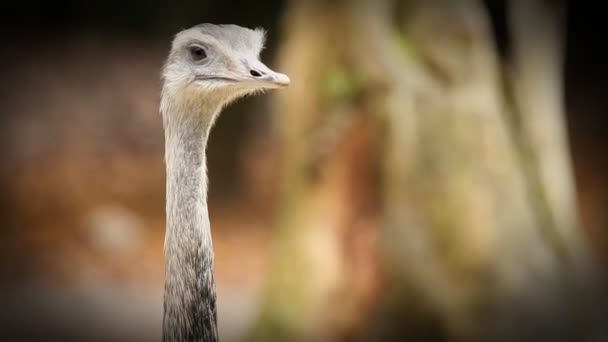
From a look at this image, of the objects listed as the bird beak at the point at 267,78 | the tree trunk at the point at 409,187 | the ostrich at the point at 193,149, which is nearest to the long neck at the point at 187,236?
the ostrich at the point at 193,149

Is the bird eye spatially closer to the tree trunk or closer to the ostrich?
the ostrich

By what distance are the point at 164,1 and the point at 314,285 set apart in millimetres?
2809

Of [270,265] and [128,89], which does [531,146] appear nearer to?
[270,265]

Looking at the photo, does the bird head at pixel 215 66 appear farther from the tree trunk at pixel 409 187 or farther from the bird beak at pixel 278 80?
the tree trunk at pixel 409 187

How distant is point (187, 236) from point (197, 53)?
11.5 inches

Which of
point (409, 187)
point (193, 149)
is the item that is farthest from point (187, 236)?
point (409, 187)

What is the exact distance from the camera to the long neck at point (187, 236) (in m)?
1.46

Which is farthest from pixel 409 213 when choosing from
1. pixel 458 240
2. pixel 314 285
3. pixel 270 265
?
pixel 270 265

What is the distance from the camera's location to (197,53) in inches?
57.5

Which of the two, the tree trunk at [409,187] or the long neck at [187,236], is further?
the tree trunk at [409,187]

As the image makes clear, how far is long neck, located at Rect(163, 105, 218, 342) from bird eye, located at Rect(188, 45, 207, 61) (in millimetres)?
94

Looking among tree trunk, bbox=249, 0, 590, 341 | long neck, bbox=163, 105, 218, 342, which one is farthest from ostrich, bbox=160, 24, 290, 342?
tree trunk, bbox=249, 0, 590, 341

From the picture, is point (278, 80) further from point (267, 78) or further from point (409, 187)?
point (409, 187)

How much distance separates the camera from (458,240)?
8.35 ft
